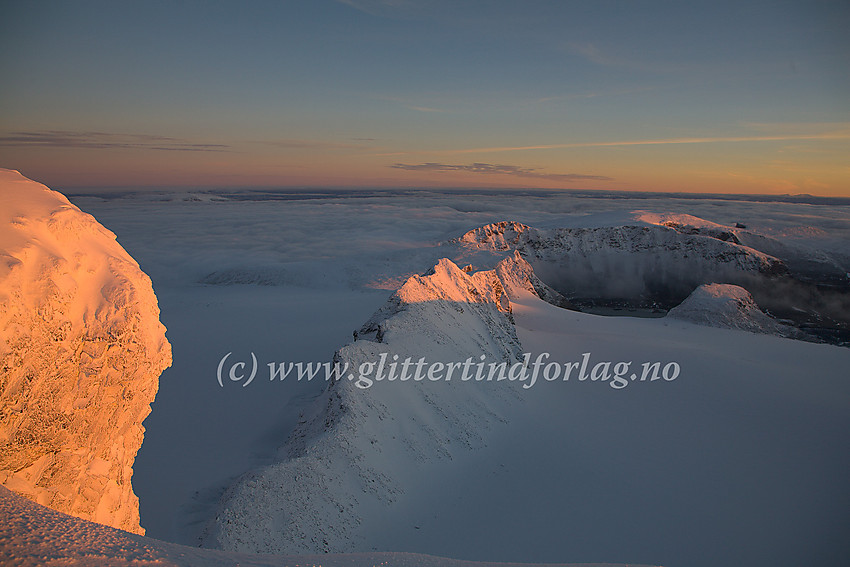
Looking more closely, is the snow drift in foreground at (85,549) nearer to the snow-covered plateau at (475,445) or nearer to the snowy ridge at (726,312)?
the snow-covered plateau at (475,445)

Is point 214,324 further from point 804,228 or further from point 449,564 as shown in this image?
point 804,228

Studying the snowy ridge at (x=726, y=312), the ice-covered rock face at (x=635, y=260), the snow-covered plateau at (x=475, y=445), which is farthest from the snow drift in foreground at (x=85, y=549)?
the ice-covered rock face at (x=635, y=260)

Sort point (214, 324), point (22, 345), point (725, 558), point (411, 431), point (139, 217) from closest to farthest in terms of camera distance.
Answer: point (22, 345)
point (725, 558)
point (411, 431)
point (214, 324)
point (139, 217)

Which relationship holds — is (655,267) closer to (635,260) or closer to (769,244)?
(635,260)

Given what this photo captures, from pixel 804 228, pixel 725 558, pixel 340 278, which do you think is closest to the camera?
pixel 725 558

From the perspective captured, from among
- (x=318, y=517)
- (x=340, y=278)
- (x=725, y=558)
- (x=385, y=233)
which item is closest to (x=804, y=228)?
(x=385, y=233)

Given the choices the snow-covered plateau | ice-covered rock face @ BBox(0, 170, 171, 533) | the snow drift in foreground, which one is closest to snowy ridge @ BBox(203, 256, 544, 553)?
the snow-covered plateau
